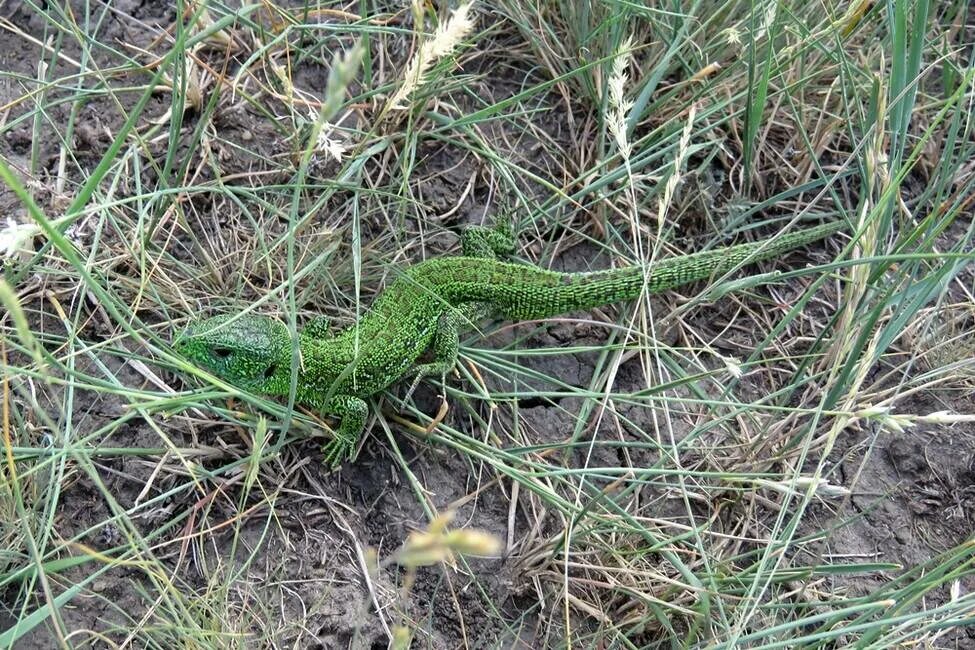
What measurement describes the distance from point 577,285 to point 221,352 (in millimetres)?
1712

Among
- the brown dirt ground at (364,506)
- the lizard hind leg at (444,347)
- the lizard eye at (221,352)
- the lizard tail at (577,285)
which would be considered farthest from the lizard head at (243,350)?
the lizard tail at (577,285)

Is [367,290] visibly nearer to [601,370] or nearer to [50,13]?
[601,370]

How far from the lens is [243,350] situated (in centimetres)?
316

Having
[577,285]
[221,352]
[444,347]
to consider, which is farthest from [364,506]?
[577,285]

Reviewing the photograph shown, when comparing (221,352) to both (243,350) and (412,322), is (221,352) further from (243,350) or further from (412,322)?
(412,322)

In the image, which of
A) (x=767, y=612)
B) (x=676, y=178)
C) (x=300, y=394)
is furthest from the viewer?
(x=300, y=394)

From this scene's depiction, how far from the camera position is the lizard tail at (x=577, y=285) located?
369 cm

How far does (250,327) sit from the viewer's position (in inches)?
127

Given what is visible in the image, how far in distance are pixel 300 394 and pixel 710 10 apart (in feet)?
9.58

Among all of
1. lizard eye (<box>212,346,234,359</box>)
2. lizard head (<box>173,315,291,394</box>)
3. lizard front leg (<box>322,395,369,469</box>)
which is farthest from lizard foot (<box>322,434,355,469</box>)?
lizard eye (<box>212,346,234,359</box>)

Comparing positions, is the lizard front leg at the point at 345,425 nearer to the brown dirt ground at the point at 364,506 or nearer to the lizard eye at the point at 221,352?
the brown dirt ground at the point at 364,506

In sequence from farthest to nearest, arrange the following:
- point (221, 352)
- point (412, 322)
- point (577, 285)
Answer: point (577, 285)
point (412, 322)
point (221, 352)

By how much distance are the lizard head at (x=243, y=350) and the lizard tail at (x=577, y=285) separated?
0.88m

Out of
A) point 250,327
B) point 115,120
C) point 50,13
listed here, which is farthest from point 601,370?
point 50,13
